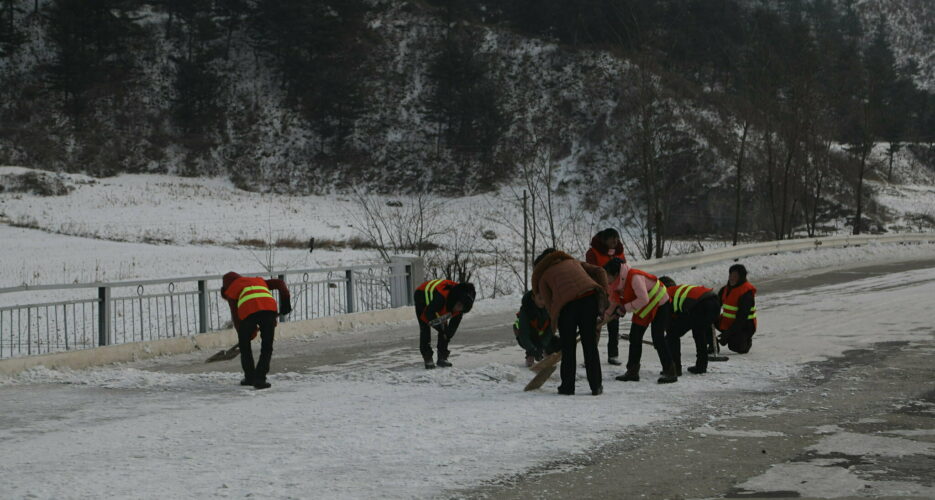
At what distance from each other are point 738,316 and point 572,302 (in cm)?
425

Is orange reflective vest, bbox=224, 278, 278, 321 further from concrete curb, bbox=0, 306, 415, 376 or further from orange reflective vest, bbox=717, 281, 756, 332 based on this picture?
orange reflective vest, bbox=717, 281, 756, 332

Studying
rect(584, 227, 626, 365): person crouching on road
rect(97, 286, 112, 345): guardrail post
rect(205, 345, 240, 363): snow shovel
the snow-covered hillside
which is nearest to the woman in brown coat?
rect(584, 227, 626, 365): person crouching on road

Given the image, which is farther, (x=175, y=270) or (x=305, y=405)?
(x=175, y=270)

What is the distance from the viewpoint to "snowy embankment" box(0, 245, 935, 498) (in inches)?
277

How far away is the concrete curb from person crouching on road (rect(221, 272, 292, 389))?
3635 millimetres

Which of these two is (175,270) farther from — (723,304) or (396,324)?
(723,304)

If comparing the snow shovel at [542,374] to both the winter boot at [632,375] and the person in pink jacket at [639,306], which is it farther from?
the winter boot at [632,375]

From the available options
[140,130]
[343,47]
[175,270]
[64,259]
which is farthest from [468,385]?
[343,47]

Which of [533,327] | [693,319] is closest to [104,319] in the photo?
[533,327]

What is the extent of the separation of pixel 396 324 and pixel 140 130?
192 feet

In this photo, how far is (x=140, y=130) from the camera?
238 feet

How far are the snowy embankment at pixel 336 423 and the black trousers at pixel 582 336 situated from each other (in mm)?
235

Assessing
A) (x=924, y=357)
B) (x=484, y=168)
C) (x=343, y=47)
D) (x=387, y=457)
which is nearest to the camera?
(x=387, y=457)

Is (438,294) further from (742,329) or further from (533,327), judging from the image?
(742,329)
